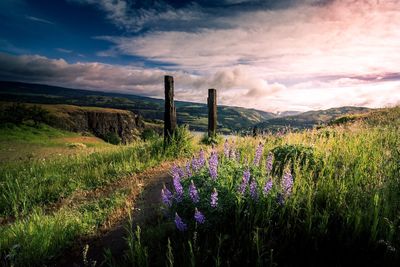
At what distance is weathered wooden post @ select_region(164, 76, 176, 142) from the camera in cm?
1421

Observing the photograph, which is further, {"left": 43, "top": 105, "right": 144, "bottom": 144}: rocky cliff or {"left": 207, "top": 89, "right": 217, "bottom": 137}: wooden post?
{"left": 43, "top": 105, "right": 144, "bottom": 144}: rocky cliff

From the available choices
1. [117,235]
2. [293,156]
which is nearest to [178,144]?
[293,156]

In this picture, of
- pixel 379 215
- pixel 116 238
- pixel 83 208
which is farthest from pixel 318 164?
pixel 83 208

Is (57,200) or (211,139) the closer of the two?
(57,200)

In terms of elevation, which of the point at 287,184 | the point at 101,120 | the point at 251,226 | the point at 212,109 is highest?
the point at 212,109

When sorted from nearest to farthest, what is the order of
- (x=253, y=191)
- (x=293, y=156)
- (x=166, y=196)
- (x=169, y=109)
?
(x=253, y=191)
(x=166, y=196)
(x=293, y=156)
(x=169, y=109)

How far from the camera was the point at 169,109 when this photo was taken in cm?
1457

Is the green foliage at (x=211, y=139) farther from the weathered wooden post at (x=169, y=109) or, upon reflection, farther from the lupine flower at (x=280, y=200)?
the lupine flower at (x=280, y=200)

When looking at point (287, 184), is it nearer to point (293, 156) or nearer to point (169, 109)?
point (293, 156)

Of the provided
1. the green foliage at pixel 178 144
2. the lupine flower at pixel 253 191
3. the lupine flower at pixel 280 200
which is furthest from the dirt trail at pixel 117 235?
the green foliage at pixel 178 144

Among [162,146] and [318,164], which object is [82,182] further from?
[318,164]

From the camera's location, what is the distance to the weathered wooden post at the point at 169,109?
14211mm

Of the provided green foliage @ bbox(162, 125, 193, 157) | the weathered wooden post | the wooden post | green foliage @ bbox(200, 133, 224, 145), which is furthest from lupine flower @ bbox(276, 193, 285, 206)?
the wooden post

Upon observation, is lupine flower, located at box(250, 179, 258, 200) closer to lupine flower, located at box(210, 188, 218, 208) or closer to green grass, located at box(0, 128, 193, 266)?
lupine flower, located at box(210, 188, 218, 208)
